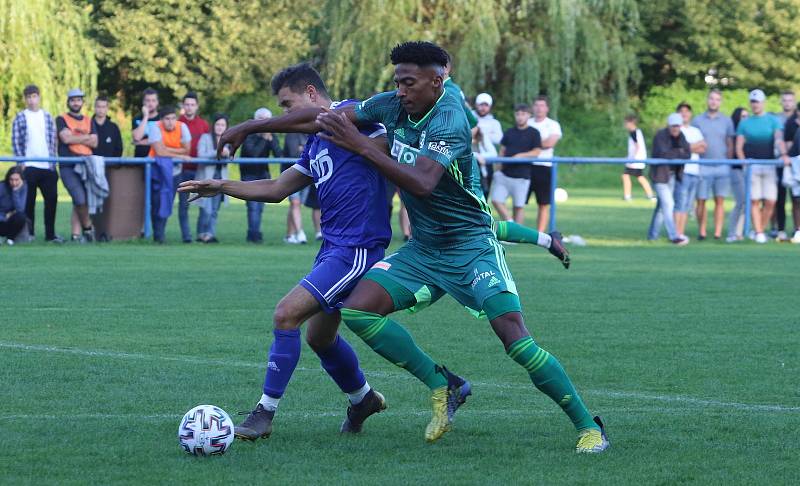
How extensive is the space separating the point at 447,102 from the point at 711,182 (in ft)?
50.6

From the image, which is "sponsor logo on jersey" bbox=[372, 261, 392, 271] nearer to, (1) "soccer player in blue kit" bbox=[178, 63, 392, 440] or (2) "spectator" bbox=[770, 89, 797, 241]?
(1) "soccer player in blue kit" bbox=[178, 63, 392, 440]

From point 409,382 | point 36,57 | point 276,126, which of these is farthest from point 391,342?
point 36,57

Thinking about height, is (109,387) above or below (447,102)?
below

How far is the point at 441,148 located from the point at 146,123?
14.3 meters

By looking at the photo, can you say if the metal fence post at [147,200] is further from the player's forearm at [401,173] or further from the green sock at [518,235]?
the player's forearm at [401,173]

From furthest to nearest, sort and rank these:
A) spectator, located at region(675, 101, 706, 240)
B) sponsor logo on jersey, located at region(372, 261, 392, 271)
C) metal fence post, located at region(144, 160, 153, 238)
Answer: spectator, located at region(675, 101, 706, 240) < metal fence post, located at region(144, 160, 153, 238) < sponsor logo on jersey, located at region(372, 261, 392, 271)

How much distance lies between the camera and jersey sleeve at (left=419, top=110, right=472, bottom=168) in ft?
20.9

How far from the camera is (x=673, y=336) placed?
10.8 metres

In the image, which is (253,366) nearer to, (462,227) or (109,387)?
(109,387)

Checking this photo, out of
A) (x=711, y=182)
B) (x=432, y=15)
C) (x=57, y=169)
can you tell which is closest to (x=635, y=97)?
(x=432, y=15)

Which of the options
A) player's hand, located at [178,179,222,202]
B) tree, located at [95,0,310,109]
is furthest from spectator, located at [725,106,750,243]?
tree, located at [95,0,310,109]

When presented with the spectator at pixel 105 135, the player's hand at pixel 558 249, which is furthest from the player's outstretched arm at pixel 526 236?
the spectator at pixel 105 135

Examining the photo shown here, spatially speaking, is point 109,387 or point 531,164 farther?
point 531,164

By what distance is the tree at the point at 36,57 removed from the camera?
32.3 metres
